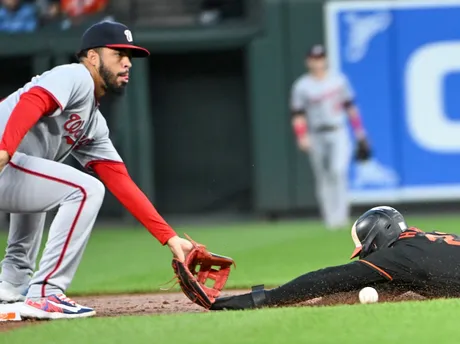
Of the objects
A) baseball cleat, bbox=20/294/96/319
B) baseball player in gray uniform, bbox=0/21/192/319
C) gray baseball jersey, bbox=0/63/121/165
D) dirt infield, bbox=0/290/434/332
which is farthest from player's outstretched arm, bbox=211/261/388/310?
gray baseball jersey, bbox=0/63/121/165

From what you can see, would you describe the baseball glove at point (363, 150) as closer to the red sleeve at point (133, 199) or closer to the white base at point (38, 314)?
the red sleeve at point (133, 199)

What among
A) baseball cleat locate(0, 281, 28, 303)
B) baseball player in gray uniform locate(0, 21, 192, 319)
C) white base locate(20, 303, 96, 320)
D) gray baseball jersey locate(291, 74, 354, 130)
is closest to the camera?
baseball player in gray uniform locate(0, 21, 192, 319)

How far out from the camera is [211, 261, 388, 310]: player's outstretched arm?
18.7 ft

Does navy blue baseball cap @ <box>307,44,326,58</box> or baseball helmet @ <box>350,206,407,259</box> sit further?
navy blue baseball cap @ <box>307,44,326,58</box>

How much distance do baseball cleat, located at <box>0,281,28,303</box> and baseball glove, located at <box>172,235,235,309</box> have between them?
1.04 m

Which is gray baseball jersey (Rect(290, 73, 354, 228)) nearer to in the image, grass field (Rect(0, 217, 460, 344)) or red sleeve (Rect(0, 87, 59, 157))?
grass field (Rect(0, 217, 460, 344))

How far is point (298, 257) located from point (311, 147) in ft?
13.5

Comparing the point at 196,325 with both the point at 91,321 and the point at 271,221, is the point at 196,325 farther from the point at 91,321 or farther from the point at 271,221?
the point at 271,221

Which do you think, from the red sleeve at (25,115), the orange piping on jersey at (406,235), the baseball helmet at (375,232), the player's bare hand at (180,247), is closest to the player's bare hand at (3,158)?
the red sleeve at (25,115)

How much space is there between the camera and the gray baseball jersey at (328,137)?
13500mm

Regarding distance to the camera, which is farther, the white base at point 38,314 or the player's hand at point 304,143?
the player's hand at point 304,143

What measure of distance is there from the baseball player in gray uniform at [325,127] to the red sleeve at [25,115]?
8132 mm

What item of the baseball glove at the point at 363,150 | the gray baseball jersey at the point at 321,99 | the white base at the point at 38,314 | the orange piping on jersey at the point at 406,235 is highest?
the orange piping on jersey at the point at 406,235

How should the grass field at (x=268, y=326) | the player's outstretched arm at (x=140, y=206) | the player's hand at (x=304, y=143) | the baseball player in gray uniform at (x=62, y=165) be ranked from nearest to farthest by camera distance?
the grass field at (x=268, y=326), the baseball player in gray uniform at (x=62, y=165), the player's outstretched arm at (x=140, y=206), the player's hand at (x=304, y=143)
